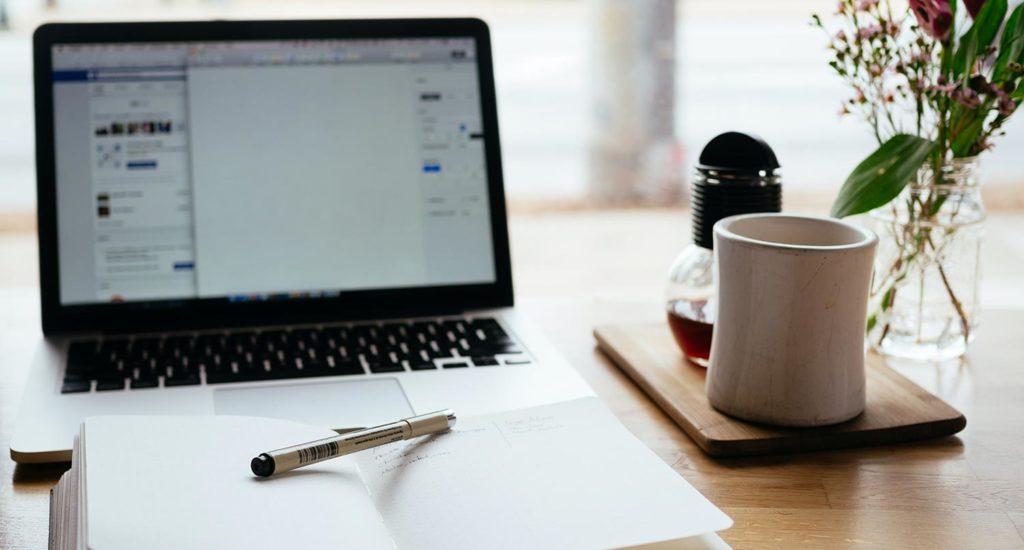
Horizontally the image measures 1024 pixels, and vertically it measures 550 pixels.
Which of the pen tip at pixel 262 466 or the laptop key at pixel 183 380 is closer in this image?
the pen tip at pixel 262 466

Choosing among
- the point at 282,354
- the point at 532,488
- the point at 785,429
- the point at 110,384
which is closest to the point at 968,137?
the point at 785,429

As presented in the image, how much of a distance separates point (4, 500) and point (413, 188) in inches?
19.0

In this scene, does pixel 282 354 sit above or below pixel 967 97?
below

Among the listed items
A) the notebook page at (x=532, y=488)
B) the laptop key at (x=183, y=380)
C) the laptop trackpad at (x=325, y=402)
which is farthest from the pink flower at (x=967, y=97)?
the laptop key at (x=183, y=380)

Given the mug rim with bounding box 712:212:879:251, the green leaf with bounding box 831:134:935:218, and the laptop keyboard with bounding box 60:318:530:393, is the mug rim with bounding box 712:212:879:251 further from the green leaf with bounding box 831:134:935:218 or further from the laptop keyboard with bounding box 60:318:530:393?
the laptop keyboard with bounding box 60:318:530:393

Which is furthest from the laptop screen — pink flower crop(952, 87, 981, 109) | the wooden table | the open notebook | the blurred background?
the blurred background

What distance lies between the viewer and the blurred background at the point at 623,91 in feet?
13.1

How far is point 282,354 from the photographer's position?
91 cm

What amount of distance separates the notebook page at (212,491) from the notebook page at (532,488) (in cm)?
3

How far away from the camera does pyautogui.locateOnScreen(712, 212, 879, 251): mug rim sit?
2.32 ft

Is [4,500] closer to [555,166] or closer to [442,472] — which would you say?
[442,472]

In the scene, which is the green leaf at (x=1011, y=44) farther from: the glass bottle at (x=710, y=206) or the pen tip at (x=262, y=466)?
the pen tip at (x=262, y=466)

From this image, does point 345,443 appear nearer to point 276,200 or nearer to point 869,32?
point 276,200

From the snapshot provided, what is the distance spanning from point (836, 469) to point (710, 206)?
25 cm
